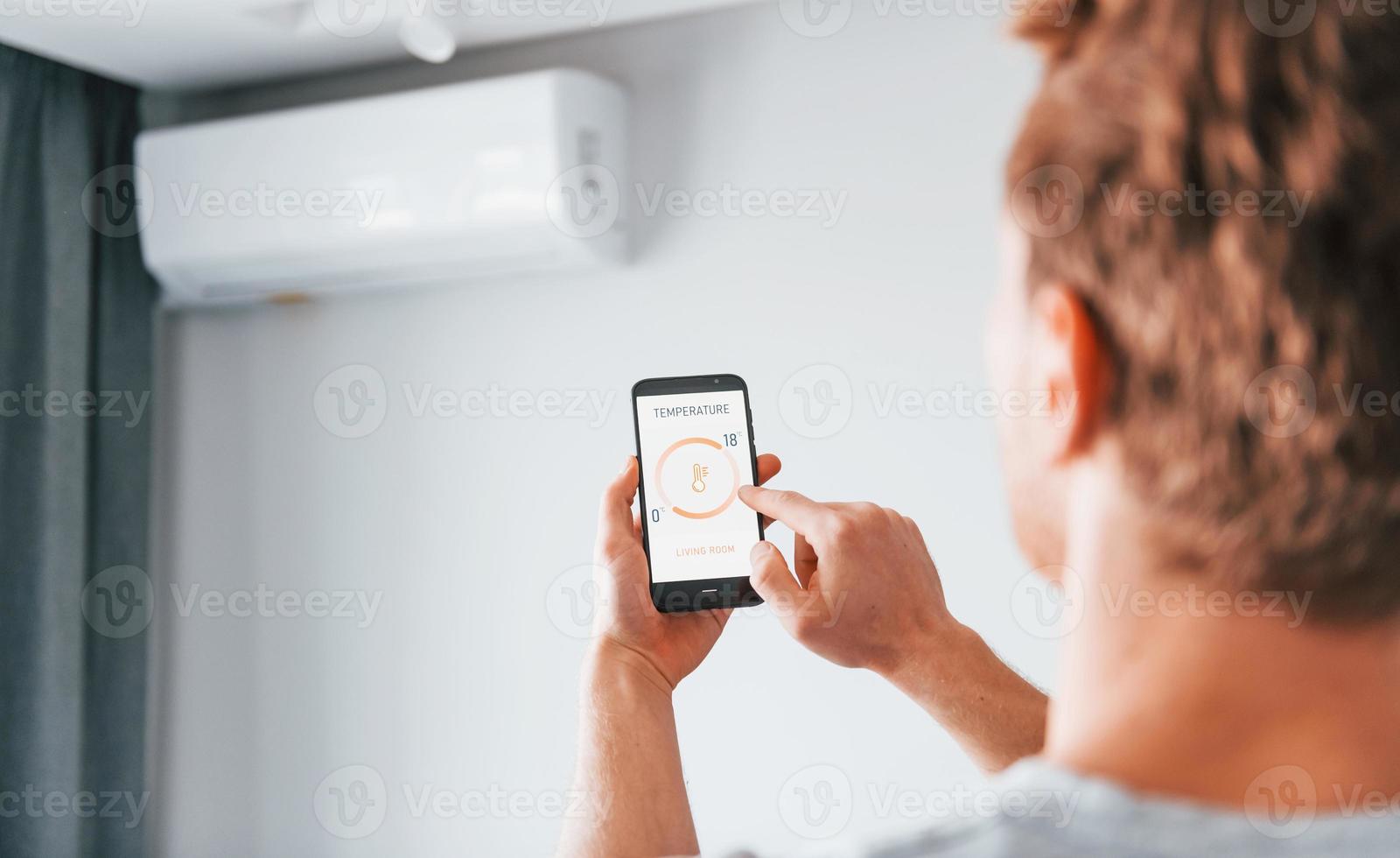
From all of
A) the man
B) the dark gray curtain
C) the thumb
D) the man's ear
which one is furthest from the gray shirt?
the dark gray curtain

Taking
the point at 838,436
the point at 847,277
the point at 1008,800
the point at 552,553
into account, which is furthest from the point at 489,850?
the point at 1008,800

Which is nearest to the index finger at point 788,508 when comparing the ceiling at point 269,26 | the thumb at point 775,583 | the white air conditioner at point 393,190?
the thumb at point 775,583

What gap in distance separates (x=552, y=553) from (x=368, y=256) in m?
0.54

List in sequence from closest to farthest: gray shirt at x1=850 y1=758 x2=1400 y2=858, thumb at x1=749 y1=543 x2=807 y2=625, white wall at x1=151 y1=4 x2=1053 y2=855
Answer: gray shirt at x1=850 y1=758 x2=1400 y2=858, thumb at x1=749 y1=543 x2=807 y2=625, white wall at x1=151 y1=4 x2=1053 y2=855

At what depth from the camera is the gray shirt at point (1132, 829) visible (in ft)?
1.38

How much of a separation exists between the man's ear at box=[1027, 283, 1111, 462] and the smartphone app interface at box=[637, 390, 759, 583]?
25.8 inches

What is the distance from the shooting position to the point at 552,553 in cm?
197

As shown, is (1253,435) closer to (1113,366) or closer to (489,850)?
(1113,366)

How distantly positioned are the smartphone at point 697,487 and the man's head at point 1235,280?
655 millimetres

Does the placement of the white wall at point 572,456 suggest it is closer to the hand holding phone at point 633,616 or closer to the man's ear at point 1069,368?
the hand holding phone at point 633,616

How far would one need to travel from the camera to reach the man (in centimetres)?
44

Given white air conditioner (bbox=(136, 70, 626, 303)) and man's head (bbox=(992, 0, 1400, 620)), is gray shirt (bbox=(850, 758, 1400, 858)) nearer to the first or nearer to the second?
man's head (bbox=(992, 0, 1400, 620))

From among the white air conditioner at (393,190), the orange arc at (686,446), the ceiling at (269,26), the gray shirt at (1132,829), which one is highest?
the ceiling at (269,26)

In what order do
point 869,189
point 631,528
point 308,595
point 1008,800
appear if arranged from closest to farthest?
point 1008,800 → point 631,528 → point 869,189 → point 308,595
